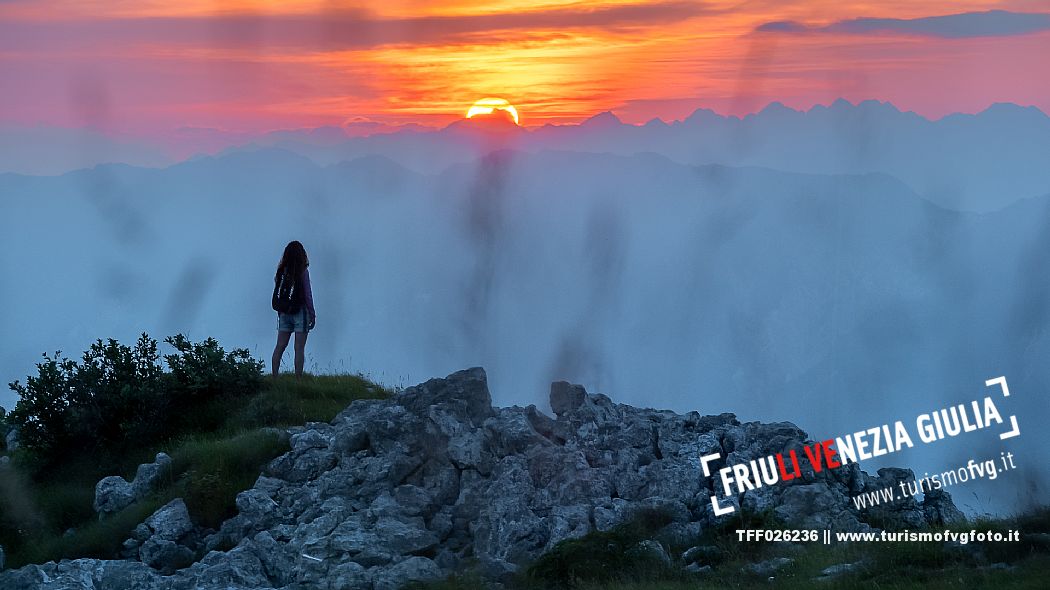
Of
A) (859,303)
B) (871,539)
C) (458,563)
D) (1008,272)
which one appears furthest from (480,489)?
(1008,272)

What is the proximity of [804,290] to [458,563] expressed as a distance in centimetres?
13452

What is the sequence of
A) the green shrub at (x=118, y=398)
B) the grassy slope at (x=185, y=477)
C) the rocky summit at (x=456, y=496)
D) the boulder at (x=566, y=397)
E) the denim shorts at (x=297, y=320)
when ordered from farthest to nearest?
the denim shorts at (x=297, y=320), the green shrub at (x=118, y=398), the boulder at (x=566, y=397), the grassy slope at (x=185, y=477), the rocky summit at (x=456, y=496)

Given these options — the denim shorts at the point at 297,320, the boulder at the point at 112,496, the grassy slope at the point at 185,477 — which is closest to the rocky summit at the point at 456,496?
the grassy slope at the point at 185,477

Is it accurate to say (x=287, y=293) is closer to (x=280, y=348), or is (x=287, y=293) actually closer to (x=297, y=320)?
(x=297, y=320)

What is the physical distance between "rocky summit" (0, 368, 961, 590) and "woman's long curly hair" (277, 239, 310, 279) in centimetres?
358

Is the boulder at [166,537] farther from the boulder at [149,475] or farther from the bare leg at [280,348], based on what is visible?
the bare leg at [280,348]

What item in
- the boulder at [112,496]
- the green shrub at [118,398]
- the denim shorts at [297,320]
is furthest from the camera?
the denim shorts at [297,320]

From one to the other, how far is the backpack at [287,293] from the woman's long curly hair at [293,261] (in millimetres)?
70

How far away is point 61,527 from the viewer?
17438 millimetres

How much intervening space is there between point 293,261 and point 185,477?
483cm

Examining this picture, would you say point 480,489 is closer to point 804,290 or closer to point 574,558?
point 574,558

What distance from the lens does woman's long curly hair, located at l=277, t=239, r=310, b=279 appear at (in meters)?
20.2

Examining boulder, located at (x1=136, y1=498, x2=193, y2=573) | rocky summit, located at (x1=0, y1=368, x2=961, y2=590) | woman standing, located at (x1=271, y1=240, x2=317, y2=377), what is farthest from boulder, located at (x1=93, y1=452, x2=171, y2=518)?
woman standing, located at (x1=271, y1=240, x2=317, y2=377)

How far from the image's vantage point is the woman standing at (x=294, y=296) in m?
20.2
